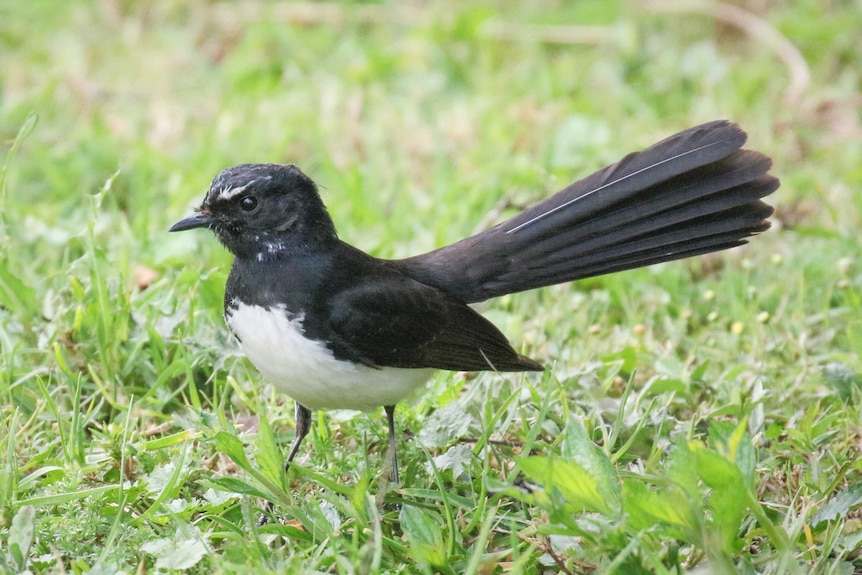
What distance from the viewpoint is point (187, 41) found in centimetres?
790

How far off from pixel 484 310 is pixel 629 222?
0.77 metres

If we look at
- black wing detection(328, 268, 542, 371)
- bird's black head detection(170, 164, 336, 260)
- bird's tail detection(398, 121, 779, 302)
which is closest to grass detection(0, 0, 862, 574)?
black wing detection(328, 268, 542, 371)

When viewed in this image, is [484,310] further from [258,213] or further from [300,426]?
[258,213]

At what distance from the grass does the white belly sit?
26 cm

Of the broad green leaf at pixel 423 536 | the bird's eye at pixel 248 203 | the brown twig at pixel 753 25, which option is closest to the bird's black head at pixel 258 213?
the bird's eye at pixel 248 203

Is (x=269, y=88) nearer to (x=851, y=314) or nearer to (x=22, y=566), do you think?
A: (x=851, y=314)

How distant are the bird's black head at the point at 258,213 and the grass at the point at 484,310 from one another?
1.92 feet

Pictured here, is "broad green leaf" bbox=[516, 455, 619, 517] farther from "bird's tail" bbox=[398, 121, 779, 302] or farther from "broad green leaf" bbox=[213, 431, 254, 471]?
"bird's tail" bbox=[398, 121, 779, 302]

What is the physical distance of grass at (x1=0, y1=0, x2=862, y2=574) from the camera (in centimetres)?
330

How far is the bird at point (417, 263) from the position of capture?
370cm

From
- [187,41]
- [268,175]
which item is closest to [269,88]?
[187,41]

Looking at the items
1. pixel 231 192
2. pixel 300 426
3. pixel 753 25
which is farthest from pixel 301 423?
pixel 753 25

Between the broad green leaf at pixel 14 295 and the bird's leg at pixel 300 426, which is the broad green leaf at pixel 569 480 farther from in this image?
the broad green leaf at pixel 14 295

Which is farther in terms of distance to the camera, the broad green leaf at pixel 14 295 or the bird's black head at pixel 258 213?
the broad green leaf at pixel 14 295
